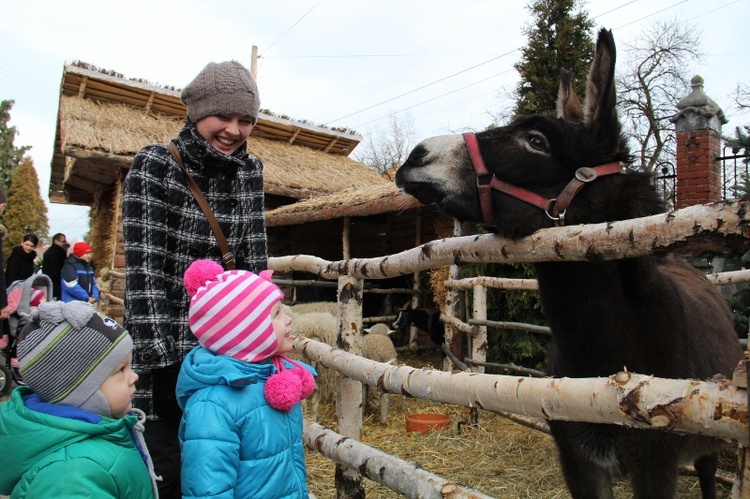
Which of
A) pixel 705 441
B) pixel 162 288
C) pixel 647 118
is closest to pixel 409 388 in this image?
pixel 162 288

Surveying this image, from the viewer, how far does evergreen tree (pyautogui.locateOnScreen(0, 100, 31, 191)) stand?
30.6 metres

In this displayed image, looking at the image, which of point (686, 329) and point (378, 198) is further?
point (378, 198)

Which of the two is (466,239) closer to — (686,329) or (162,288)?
(686,329)

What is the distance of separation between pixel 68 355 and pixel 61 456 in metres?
0.26

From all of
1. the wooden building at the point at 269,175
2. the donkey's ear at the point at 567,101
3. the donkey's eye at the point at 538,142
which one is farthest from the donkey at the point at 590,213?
the wooden building at the point at 269,175

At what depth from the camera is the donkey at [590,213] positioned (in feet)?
5.82

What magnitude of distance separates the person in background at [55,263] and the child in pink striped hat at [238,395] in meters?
8.04

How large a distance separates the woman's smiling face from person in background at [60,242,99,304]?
7.33m

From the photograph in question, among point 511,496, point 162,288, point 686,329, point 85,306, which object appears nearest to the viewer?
point 85,306

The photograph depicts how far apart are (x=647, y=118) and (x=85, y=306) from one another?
24.2 m

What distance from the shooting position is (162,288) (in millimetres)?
1847

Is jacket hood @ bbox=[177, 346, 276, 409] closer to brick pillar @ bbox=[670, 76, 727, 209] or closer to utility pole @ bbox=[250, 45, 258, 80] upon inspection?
brick pillar @ bbox=[670, 76, 727, 209]

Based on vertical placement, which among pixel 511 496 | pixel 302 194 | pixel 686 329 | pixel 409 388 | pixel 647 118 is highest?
pixel 647 118

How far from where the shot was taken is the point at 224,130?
197cm
